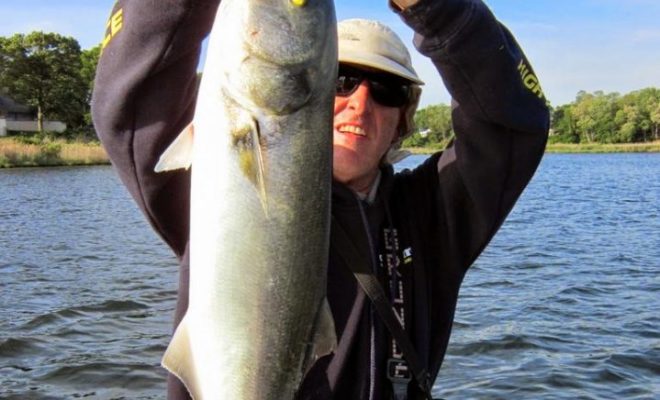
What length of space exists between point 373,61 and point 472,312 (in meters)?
10.0

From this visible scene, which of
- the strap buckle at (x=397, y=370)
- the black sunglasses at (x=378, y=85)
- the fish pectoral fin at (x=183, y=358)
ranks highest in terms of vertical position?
the black sunglasses at (x=378, y=85)

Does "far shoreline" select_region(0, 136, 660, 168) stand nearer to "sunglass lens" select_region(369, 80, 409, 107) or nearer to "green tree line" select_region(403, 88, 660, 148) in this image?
"sunglass lens" select_region(369, 80, 409, 107)

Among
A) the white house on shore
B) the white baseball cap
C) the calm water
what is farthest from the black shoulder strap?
the white house on shore

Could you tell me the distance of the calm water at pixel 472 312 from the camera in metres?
9.33

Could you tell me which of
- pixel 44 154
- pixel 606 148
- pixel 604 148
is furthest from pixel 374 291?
pixel 604 148

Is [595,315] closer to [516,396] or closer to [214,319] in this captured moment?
[516,396]

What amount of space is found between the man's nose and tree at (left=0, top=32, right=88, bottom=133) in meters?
73.2

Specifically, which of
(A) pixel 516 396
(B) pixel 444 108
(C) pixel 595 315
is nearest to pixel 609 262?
(C) pixel 595 315

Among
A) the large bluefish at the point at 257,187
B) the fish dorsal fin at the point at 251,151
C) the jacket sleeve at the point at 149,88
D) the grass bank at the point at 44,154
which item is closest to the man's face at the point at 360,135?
the jacket sleeve at the point at 149,88

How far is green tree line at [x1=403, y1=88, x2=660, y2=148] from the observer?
416ft

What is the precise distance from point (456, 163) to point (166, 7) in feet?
4.78

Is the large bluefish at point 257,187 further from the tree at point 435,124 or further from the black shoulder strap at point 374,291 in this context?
the tree at point 435,124

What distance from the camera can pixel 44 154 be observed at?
54312mm

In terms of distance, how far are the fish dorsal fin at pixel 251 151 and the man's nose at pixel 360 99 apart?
1085mm
